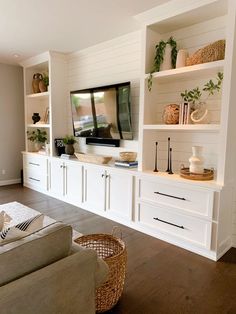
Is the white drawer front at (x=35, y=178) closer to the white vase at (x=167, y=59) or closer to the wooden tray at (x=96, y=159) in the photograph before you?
the wooden tray at (x=96, y=159)

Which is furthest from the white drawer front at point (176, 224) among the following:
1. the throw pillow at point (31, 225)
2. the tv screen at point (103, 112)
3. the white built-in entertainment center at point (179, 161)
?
the throw pillow at point (31, 225)

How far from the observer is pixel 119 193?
Answer: 3.41 metres

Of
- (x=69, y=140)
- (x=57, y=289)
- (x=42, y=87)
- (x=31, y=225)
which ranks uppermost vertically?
(x=42, y=87)

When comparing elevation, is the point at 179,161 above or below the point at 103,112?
below

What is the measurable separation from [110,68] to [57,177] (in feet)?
6.78

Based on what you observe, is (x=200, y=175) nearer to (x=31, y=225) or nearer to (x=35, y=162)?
(x=31, y=225)

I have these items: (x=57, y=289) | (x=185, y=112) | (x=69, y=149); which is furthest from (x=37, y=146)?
(x=57, y=289)

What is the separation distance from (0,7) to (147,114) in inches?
80.5

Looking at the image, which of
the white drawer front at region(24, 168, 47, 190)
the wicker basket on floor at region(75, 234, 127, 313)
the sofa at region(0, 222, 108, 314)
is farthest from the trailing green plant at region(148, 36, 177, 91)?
the white drawer front at region(24, 168, 47, 190)

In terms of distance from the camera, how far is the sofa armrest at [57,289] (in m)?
1.05

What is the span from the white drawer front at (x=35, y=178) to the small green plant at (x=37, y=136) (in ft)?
2.09

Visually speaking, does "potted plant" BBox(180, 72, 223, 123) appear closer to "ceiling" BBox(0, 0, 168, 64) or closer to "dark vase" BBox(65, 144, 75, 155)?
"ceiling" BBox(0, 0, 168, 64)

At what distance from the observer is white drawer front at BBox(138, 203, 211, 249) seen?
8.43 feet

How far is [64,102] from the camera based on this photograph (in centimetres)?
478
